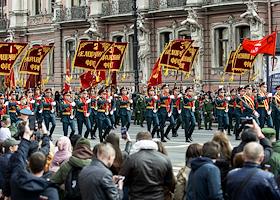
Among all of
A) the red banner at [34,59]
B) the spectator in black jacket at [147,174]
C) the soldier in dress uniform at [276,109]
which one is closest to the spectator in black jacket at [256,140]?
the spectator in black jacket at [147,174]

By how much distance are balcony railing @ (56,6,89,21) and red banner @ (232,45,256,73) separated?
1749 centimetres

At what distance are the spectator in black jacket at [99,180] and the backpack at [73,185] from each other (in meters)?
0.54

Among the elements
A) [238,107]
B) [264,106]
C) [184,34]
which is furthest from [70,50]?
[264,106]

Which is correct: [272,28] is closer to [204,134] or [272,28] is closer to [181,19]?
[181,19]

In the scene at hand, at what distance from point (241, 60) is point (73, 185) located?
21802mm

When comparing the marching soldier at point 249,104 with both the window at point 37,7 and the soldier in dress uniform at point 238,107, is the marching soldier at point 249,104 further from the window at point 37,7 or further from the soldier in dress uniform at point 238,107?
the window at point 37,7

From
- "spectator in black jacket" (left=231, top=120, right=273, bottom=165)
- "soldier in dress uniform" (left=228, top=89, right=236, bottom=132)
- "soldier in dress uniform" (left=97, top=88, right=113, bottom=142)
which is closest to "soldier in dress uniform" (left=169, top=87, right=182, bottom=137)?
"soldier in dress uniform" (left=228, top=89, right=236, bottom=132)

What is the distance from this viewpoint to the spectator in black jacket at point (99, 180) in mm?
7883

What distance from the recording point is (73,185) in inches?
339

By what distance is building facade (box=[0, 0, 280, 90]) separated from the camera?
3506 centimetres

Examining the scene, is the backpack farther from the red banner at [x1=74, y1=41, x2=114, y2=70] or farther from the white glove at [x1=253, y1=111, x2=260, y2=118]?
the red banner at [x1=74, y1=41, x2=114, y2=70]

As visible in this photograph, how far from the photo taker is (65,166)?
28.6 feet

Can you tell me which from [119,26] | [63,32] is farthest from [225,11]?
[63,32]

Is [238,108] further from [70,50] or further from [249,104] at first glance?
[70,50]
